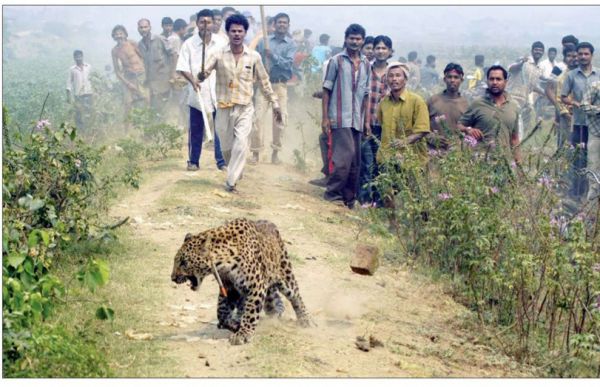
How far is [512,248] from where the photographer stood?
812 cm

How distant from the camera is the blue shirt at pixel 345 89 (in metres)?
12.5

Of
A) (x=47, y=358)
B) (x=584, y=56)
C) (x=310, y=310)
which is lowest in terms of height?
(x=310, y=310)

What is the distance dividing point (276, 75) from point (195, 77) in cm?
247

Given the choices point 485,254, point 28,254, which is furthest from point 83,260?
point 485,254

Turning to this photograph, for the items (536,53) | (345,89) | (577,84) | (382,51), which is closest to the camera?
(345,89)

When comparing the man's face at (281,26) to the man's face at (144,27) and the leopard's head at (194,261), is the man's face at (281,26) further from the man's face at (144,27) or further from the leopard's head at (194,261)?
the leopard's head at (194,261)

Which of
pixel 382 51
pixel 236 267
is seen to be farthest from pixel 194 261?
pixel 382 51

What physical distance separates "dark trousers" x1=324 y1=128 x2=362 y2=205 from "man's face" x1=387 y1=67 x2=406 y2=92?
1071 mm

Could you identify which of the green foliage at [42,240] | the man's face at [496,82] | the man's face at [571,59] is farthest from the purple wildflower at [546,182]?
the man's face at [571,59]

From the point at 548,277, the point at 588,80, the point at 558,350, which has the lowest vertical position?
the point at 558,350

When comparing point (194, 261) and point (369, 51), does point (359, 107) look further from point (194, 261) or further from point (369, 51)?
point (194, 261)

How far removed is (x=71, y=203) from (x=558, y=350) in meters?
4.25

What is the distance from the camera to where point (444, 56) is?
54.2 metres
